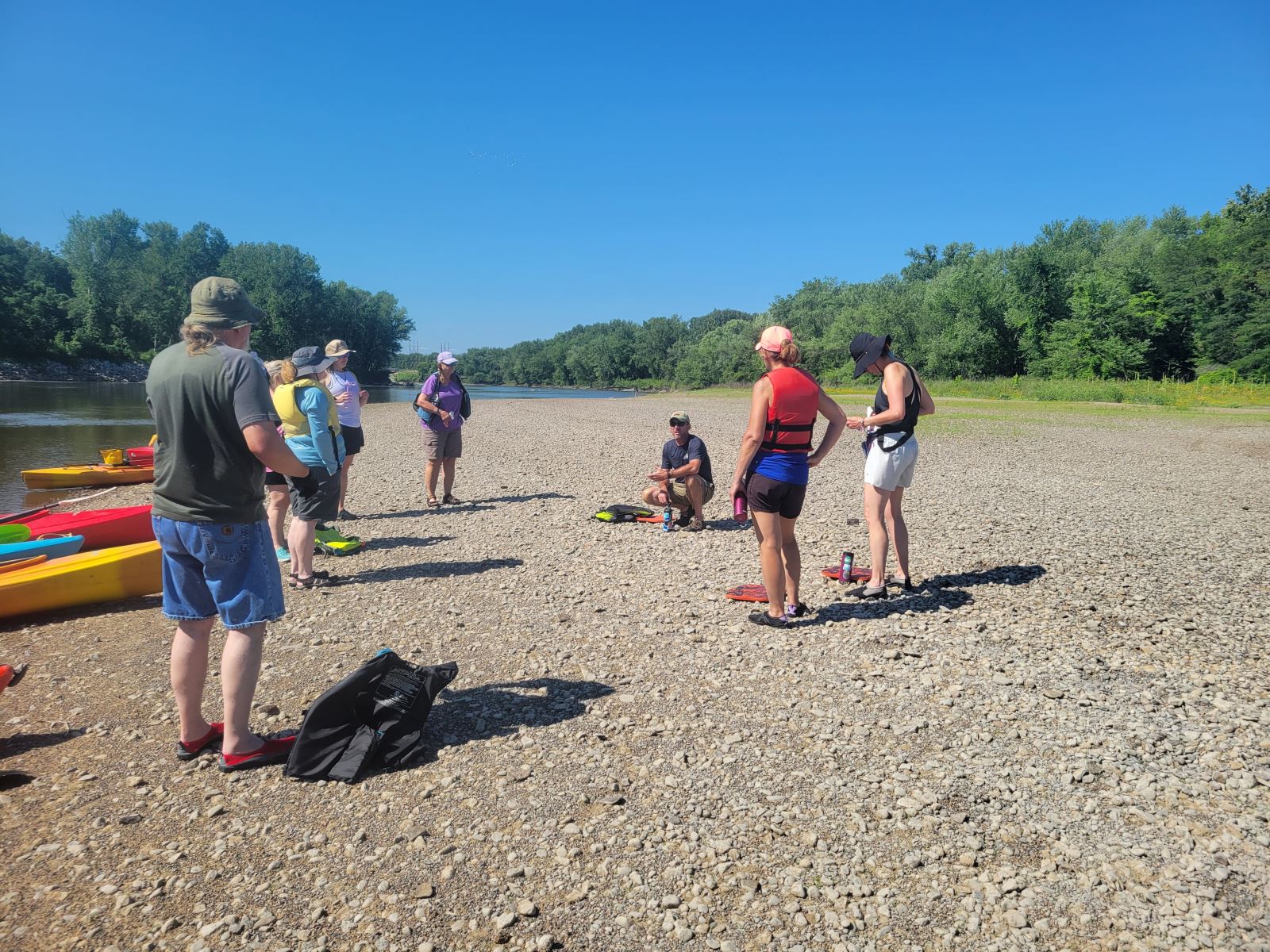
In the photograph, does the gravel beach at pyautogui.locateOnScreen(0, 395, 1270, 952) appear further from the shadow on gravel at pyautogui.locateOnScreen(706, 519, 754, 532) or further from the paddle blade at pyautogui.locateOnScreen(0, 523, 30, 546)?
the paddle blade at pyautogui.locateOnScreen(0, 523, 30, 546)

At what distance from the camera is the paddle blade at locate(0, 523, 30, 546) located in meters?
8.47

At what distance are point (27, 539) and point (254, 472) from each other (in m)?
→ 6.92

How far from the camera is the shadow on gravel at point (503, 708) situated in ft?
14.9

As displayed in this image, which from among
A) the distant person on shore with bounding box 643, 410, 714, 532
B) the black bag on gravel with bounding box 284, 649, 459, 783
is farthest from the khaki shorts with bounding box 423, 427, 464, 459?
the black bag on gravel with bounding box 284, 649, 459, 783

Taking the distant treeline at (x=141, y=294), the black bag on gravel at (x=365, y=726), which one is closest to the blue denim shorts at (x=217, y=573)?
the black bag on gravel at (x=365, y=726)

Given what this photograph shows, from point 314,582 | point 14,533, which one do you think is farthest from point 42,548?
point 314,582

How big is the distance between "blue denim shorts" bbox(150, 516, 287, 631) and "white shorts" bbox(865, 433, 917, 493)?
192 inches

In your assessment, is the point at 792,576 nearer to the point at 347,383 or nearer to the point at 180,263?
the point at 347,383

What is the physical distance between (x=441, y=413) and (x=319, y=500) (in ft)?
12.6

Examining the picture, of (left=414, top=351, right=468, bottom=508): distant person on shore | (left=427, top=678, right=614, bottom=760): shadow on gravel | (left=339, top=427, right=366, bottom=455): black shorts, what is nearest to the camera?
(left=427, top=678, right=614, bottom=760): shadow on gravel

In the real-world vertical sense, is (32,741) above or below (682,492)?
below

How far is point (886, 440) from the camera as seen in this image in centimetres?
646

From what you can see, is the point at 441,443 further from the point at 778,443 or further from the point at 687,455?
the point at 778,443

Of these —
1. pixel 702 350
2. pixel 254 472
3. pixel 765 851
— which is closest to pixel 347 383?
pixel 254 472
